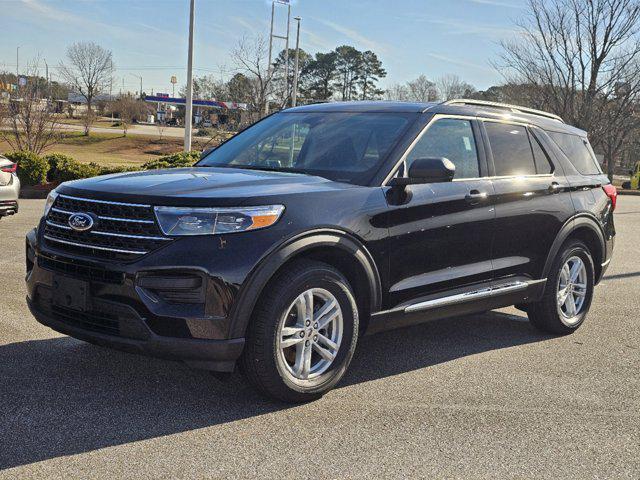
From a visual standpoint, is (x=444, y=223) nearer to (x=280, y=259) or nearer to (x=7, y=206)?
(x=280, y=259)

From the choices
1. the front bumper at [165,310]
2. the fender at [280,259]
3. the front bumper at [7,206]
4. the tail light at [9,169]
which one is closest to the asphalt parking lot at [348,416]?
the front bumper at [165,310]

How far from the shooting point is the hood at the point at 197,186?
13.0ft

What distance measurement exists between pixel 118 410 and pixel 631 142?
63.9 m

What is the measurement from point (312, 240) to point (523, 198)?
221 cm

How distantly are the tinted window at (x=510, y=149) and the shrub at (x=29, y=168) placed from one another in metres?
13.1

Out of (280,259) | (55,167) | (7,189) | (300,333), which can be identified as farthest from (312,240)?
(55,167)

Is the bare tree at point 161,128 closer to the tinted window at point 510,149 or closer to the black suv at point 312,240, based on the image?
the tinted window at point 510,149

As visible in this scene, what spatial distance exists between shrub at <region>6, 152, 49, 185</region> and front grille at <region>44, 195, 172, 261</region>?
13273mm

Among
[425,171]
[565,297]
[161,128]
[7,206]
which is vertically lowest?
[161,128]

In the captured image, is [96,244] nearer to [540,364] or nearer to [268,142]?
[268,142]

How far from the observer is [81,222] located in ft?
13.4

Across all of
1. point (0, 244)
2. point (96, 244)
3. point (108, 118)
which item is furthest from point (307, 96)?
point (96, 244)

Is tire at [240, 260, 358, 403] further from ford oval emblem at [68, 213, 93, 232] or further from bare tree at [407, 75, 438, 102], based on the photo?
bare tree at [407, 75, 438, 102]

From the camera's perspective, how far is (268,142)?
18.0 ft
